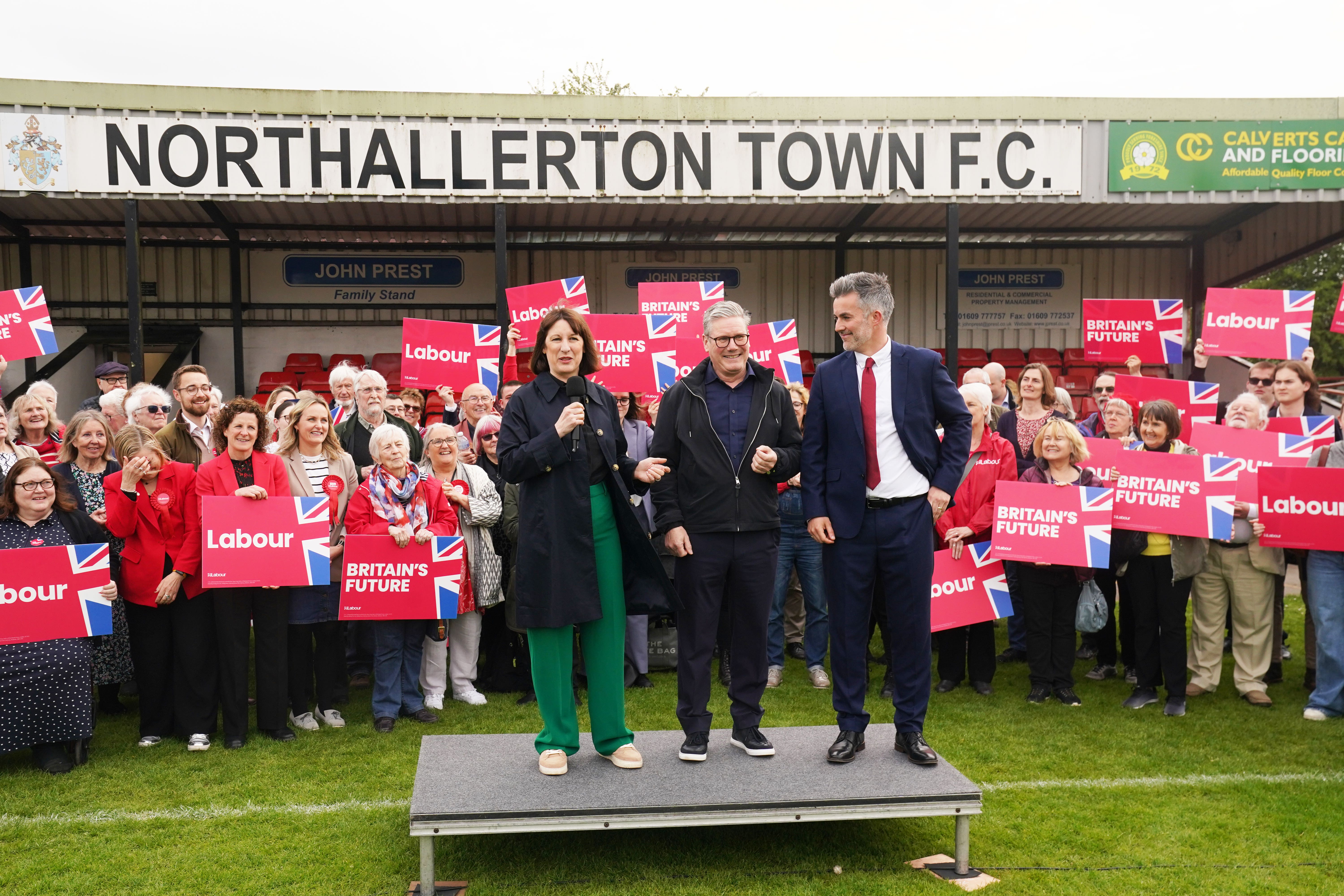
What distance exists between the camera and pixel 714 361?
13.6ft

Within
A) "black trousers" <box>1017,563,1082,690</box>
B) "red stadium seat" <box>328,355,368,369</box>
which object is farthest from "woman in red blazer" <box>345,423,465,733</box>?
"red stadium seat" <box>328,355,368,369</box>

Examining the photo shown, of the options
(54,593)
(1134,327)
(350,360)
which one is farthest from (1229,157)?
(350,360)

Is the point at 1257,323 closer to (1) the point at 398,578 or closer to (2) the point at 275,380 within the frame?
(1) the point at 398,578

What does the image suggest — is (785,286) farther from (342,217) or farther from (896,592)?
(896,592)

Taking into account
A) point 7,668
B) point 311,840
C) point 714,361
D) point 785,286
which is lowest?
point 311,840

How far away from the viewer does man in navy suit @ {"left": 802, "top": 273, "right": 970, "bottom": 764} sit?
162 inches

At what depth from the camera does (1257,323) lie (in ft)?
27.6

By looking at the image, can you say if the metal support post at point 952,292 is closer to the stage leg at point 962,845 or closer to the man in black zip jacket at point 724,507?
the man in black zip jacket at point 724,507

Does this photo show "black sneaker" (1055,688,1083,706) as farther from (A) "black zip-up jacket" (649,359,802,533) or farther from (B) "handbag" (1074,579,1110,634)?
(A) "black zip-up jacket" (649,359,802,533)

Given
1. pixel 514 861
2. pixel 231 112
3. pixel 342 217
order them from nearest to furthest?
pixel 514 861, pixel 231 112, pixel 342 217

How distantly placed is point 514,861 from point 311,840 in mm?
940

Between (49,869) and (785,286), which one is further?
(785,286)

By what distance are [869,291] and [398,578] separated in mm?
3286

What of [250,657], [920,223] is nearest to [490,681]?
[250,657]
